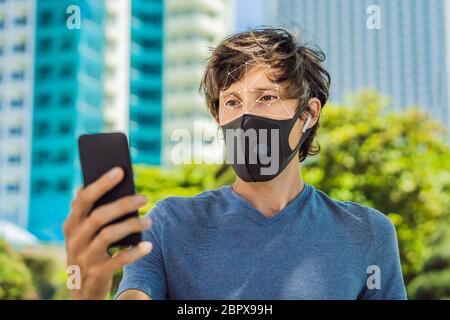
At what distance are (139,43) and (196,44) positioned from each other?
4.68 feet

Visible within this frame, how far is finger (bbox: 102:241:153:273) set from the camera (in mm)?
1190

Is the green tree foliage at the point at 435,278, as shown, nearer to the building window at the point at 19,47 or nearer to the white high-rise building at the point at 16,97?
the white high-rise building at the point at 16,97

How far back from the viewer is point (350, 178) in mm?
7941

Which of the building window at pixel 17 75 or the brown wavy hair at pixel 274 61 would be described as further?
the building window at pixel 17 75

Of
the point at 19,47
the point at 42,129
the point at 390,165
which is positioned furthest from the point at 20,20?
the point at 390,165

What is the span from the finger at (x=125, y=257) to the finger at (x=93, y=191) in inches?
3.7

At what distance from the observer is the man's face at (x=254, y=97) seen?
1611mm

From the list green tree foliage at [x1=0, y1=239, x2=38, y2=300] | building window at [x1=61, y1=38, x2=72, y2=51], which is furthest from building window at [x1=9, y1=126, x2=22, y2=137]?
green tree foliage at [x1=0, y1=239, x2=38, y2=300]

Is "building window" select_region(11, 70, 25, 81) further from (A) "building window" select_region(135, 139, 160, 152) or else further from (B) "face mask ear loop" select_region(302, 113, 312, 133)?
(B) "face mask ear loop" select_region(302, 113, 312, 133)

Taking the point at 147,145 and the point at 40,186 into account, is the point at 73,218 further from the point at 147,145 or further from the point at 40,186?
the point at 40,186

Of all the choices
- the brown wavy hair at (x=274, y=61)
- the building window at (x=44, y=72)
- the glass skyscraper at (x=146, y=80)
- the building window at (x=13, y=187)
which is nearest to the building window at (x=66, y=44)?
the building window at (x=44, y=72)

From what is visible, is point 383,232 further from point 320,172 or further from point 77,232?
point 320,172

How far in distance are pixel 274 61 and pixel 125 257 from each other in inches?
26.3
